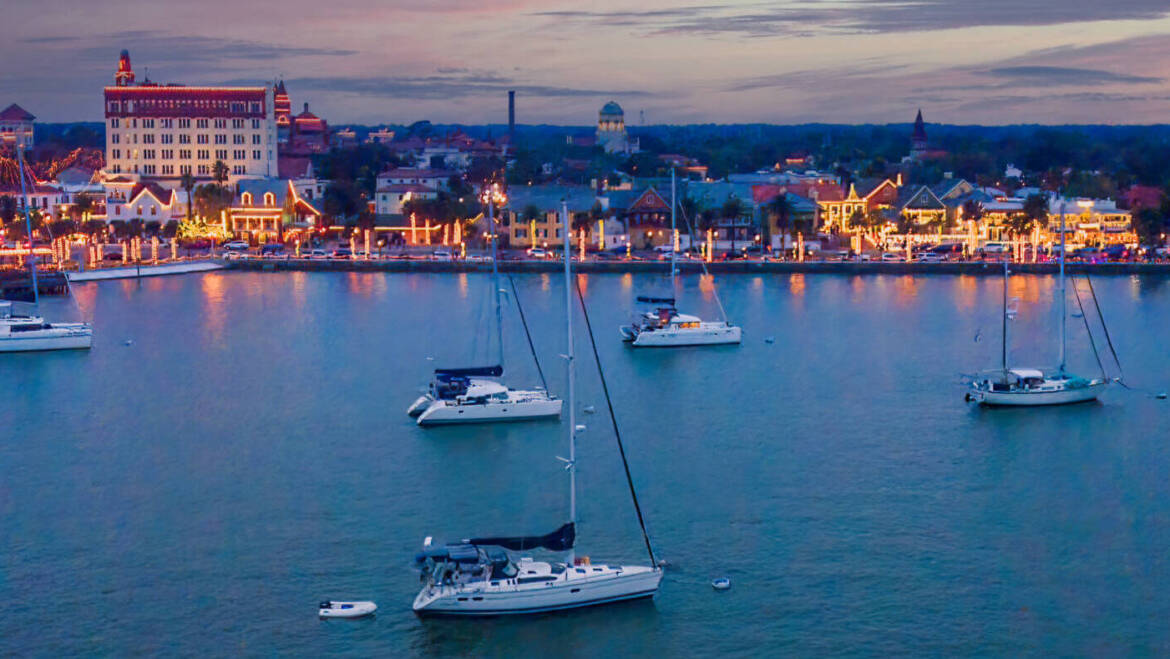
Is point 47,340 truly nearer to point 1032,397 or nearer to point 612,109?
point 1032,397

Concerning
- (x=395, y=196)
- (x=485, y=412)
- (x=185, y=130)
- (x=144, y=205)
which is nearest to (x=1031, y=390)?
(x=485, y=412)

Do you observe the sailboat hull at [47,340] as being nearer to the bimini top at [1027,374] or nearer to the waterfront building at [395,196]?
the bimini top at [1027,374]

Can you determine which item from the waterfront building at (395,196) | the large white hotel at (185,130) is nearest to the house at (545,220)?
the waterfront building at (395,196)

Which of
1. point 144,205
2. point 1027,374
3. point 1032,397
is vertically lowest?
point 1032,397

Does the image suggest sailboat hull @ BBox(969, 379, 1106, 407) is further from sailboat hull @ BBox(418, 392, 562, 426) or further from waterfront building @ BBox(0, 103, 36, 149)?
waterfront building @ BBox(0, 103, 36, 149)

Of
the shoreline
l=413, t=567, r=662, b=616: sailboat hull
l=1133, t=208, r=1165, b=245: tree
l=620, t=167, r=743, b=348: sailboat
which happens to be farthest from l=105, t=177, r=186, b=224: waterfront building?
l=413, t=567, r=662, b=616: sailboat hull

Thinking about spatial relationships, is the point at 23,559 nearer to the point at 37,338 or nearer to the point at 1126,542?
the point at 1126,542

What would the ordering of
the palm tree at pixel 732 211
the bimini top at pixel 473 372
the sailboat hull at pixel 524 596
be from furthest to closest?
the palm tree at pixel 732 211 → the bimini top at pixel 473 372 → the sailboat hull at pixel 524 596
